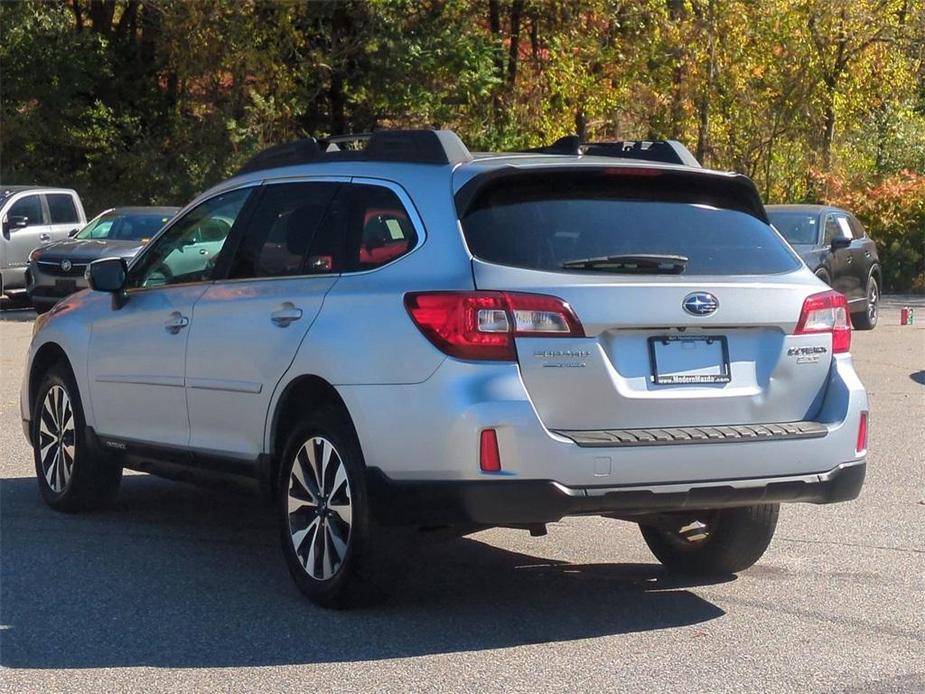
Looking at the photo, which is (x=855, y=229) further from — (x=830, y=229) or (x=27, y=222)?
(x=27, y=222)

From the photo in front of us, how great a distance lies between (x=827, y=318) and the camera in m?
6.24

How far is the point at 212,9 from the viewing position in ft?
97.2

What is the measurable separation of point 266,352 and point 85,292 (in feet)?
7.46

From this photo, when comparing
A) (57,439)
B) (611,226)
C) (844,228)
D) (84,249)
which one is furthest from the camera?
(84,249)

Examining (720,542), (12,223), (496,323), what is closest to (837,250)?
(12,223)

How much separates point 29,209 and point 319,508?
20956 mm

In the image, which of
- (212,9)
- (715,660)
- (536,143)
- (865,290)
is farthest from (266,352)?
(536,143)

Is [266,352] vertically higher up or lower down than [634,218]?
lower down

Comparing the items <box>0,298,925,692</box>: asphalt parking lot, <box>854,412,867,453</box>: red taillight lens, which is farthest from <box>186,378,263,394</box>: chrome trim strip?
<box>854,412,867,453</box>: red taillight lens

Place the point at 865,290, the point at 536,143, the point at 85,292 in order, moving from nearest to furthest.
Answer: the point at 85,292 < the point at 865,290 < the point at 536,143

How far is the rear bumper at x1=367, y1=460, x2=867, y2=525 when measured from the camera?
5516mm

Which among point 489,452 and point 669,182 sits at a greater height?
point 669,182

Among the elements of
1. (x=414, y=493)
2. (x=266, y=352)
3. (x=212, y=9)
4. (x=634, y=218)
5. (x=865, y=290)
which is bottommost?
(x=865, y=290)

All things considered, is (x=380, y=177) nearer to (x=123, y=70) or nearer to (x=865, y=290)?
(x=865, y=290)
